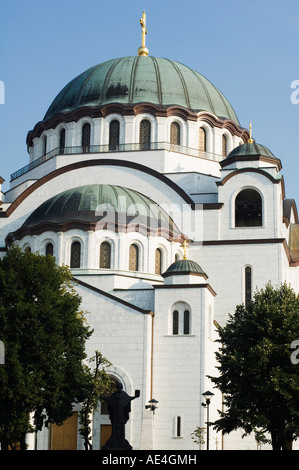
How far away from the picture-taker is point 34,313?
3091 cm

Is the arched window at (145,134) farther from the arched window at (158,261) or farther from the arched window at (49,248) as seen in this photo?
the arched window at (49,248)

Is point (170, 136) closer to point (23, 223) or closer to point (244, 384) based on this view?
point (23, 223)

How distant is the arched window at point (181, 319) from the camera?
126 ft

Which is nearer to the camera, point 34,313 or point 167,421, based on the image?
point 34,313

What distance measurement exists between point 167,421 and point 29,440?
6.00m

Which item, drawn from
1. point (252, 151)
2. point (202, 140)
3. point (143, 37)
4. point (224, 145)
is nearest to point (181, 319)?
point (252, 151)

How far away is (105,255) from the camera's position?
1606 inches

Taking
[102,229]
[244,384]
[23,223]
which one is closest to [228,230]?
[102,229]

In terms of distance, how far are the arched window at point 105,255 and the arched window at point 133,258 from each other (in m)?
1.04

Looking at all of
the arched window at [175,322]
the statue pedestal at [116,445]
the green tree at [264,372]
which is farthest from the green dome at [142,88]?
the statue pedestal at [116,445]

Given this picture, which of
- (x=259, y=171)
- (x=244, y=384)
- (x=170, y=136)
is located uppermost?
(x=170, y=136)

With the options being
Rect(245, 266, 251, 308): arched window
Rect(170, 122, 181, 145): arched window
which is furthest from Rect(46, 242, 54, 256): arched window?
Rect(170, 122, 181, 145): arched window

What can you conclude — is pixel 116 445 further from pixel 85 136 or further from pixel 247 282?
pixel 85 136
